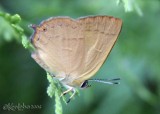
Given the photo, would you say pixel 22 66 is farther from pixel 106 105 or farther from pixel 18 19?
pixel 18 19

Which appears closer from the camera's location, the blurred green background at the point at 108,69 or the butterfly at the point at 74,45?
the butterfly at the point at 74,45

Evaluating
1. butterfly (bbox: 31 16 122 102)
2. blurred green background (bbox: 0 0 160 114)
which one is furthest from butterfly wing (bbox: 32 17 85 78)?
blurred green background (bbox: 0 0 160 114)

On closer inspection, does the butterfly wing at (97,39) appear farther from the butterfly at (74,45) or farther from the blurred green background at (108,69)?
the blurred green background at (108,69)

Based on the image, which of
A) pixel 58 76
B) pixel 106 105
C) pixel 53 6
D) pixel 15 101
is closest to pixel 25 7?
pixel 53 6

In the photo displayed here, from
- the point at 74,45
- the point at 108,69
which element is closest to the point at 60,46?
the point at 74,45

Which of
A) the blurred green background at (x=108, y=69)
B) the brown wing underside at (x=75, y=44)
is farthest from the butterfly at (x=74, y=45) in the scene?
the blurred green background at (x=108, y=69)

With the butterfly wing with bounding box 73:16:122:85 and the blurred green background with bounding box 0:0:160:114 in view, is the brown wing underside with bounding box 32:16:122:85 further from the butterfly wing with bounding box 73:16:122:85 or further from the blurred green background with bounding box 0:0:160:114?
the blurred green background with bounding box 0:0:160:114

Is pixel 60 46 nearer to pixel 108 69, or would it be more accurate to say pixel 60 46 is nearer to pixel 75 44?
pixel 75 44
